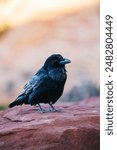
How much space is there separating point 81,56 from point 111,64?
199 centimetres

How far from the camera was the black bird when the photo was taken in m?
4.74

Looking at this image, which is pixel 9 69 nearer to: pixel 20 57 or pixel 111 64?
pixel 20 57

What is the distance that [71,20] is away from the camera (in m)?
6.38

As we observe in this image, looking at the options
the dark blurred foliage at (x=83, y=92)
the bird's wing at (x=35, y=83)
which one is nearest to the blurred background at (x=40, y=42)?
the dark blurred foliage at (x=83, y=92)

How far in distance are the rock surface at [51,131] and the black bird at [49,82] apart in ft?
0.37

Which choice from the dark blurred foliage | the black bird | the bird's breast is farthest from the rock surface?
the dark blurred foliage

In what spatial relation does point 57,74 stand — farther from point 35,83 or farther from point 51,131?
point 51,131

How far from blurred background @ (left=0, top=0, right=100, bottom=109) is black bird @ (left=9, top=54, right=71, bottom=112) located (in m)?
1.31

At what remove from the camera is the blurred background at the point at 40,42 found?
245 inches

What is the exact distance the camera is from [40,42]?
6.33 m

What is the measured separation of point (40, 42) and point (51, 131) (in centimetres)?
182

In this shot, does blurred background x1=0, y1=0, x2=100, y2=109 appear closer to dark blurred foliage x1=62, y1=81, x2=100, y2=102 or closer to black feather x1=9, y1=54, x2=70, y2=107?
dark blurred foliage x1=62, y1=81, x2=100, y2=102

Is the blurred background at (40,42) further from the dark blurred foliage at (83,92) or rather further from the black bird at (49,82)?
the black bird at (49,82)

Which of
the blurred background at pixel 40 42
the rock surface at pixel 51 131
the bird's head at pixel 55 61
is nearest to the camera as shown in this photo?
the rock surface at pixel 51 131
